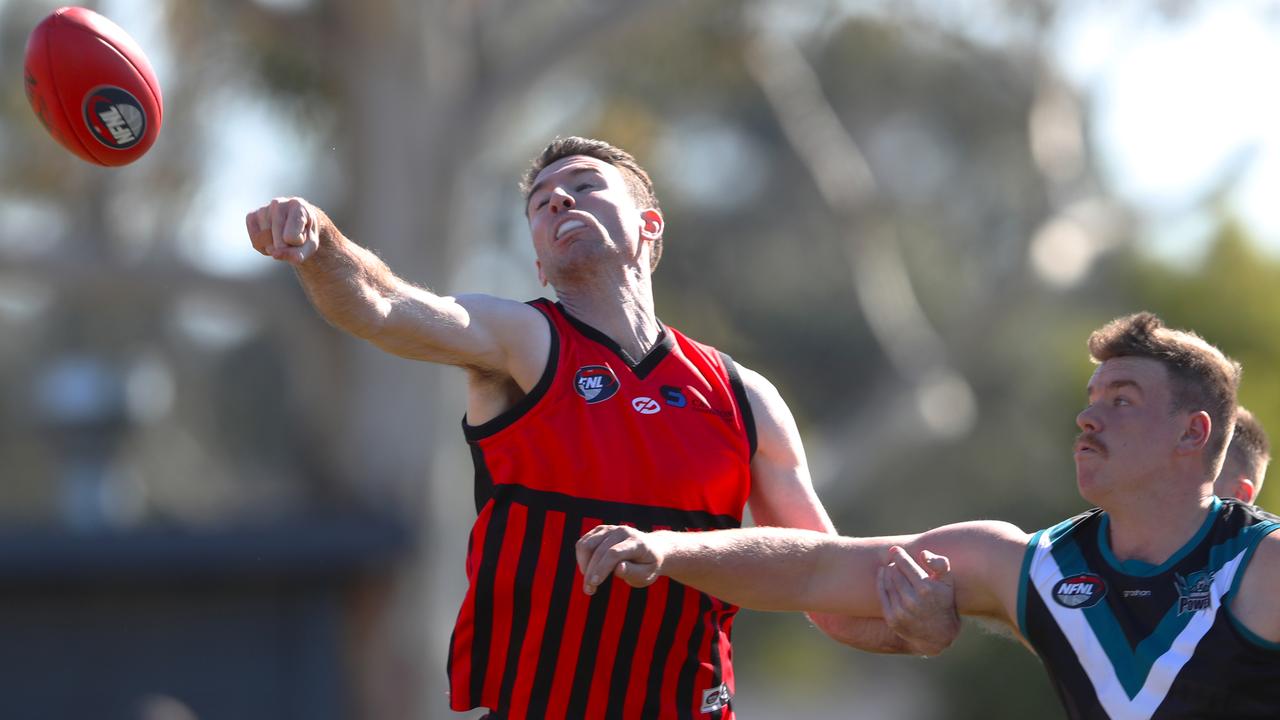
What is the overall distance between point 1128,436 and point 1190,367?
295 millimetres

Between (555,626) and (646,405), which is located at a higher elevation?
(646,405)

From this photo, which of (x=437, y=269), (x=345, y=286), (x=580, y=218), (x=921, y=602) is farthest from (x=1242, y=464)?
(x=437, y=269)

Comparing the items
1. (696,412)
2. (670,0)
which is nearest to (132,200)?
(670,0)

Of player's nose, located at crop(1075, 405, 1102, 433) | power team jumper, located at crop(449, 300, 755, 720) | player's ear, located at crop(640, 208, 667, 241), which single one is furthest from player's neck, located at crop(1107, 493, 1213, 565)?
player's ear, located at crop(640, 208, 667, 241)

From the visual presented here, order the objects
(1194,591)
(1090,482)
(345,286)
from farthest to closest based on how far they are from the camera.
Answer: (1090,482) → (1194,591) → (345,286)

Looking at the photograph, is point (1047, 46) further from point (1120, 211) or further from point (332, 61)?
point (332, 61)

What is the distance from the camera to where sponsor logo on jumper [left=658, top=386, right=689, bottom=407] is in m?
4.82

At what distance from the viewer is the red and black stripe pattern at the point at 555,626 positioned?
4609mm

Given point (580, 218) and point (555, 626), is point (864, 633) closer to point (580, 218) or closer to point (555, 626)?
point (555, 626)

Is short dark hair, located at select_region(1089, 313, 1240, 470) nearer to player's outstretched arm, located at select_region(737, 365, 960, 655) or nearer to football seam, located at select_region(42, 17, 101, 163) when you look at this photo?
player's outstretched arm, located at select_region(737, 365, 960, 655)

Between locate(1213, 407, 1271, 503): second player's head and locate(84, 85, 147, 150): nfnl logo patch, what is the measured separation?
12.5 ft

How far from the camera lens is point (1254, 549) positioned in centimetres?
444

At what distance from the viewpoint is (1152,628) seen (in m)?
4.45

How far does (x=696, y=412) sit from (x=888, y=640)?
0.96 meters
